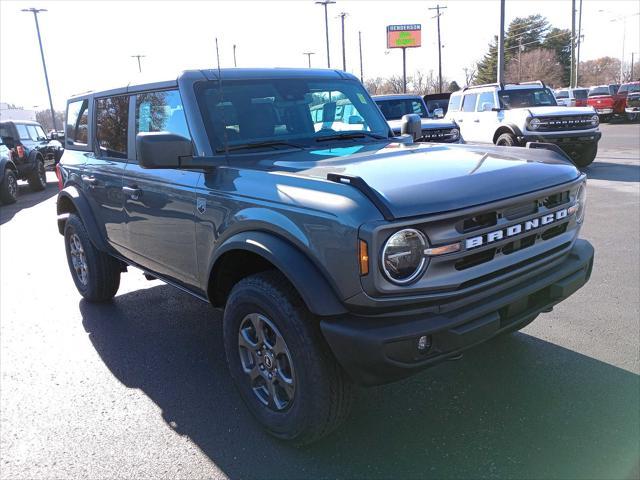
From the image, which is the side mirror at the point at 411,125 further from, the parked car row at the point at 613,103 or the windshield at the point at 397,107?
the parked car row at the point at 613,103

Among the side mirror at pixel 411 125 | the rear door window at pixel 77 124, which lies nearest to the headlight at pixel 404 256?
the side mirror at pixel 411 125

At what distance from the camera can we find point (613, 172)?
12.2 metres

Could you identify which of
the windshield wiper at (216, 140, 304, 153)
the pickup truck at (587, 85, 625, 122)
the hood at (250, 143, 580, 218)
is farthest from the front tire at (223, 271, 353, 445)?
the pickup truck at (587, 85, 625, 122)

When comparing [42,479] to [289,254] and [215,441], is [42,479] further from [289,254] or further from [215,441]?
[289,254]

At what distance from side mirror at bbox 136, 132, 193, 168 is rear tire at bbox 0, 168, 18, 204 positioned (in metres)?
11.7

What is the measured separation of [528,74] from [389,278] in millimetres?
69449

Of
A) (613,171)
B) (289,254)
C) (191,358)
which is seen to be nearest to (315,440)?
(289,254)

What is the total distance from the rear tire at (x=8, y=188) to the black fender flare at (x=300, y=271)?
40.5ft

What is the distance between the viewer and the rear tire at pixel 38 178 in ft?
51.7

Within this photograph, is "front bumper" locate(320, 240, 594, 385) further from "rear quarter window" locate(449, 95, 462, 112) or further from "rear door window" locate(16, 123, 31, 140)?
"rear door window" locate(16, 123, 31, 140)

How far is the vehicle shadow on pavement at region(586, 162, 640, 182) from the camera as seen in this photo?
1129 cm

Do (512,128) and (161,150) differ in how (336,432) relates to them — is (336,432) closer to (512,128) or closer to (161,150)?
(161,150)

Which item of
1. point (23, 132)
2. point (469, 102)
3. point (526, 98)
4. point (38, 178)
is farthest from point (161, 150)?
point (23, 132)

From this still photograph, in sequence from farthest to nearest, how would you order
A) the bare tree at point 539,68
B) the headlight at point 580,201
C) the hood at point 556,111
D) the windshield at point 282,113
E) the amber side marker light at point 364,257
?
the bare tree at point 539,68 → the hood at point 556,111 → the windshield at point 282,113 → the headlight at point 580,201 → the amber side marker light at point 364,257
